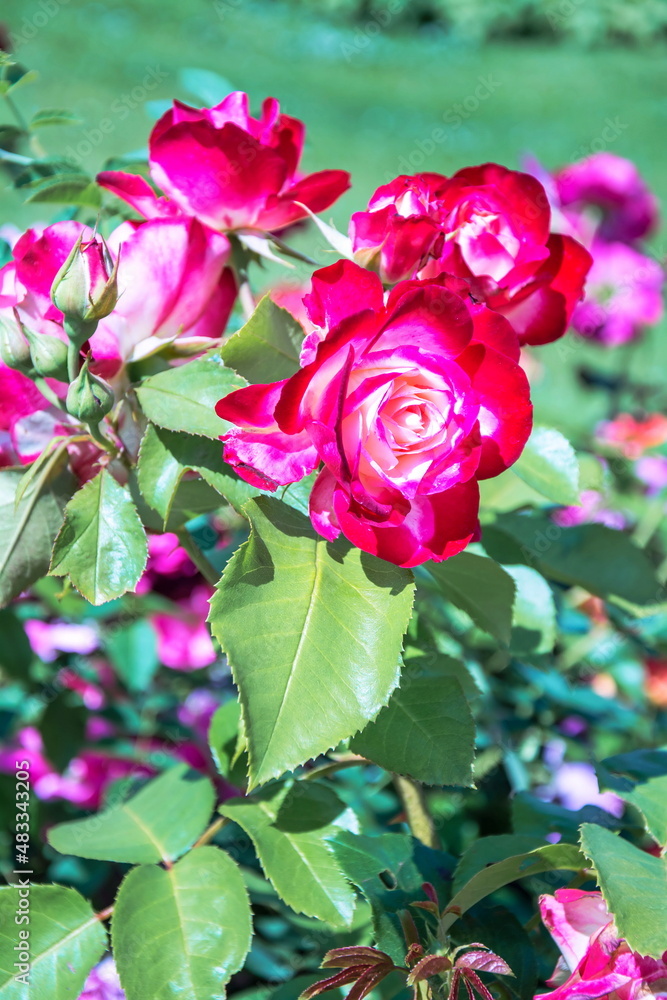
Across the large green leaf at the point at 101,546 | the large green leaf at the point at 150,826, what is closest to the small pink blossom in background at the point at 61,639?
the large green leaf at the point at 150,826

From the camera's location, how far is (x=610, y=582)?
0.71m

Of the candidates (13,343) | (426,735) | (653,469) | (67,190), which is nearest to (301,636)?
(426,735)

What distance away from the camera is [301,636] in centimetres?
40

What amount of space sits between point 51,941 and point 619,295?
1.72 meters

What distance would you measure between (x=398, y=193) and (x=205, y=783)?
405mm

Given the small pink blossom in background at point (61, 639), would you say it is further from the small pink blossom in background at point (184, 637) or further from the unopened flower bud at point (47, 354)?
the unopened flower bud at point (47, 354)

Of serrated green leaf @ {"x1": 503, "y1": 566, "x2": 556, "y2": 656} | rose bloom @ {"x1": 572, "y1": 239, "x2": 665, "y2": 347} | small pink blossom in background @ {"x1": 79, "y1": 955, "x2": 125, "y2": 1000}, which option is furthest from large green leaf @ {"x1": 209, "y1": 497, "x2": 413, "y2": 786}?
rose bloom @ {"x1": 572, "y1": 239, "x2": 665, "y2": 347}

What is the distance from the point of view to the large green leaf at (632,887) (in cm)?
40

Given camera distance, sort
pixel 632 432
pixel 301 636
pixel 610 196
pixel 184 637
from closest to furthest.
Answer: pixel 301 636 < pixel 184 637 < pixel 632 432 < pixel 610 196

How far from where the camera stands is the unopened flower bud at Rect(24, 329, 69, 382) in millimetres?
439

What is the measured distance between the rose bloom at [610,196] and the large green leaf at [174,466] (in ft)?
5.14

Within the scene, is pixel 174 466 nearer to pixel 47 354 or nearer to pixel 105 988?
pixel 47 354

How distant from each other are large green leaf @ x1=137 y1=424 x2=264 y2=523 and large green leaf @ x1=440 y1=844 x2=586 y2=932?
224 millimetres

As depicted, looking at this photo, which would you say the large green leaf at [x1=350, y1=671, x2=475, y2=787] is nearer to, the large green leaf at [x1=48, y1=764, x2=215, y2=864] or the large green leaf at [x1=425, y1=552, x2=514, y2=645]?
the large green leaf at [x1=425, y1=552, x2=514, y2=645]
